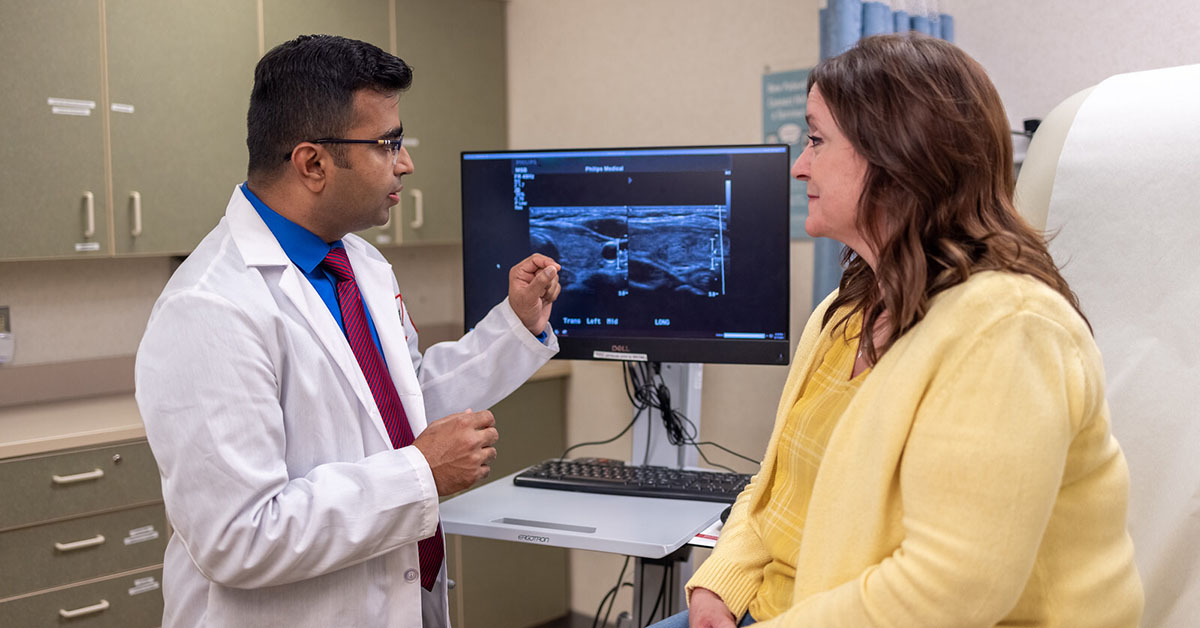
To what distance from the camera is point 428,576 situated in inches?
62.5

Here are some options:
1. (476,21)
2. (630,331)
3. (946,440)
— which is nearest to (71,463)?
(630,331)

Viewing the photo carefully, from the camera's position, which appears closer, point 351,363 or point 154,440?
point 154,440

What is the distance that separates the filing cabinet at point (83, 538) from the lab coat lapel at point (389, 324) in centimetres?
104

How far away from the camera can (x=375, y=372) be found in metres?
1.54

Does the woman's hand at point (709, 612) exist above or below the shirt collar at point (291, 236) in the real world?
below

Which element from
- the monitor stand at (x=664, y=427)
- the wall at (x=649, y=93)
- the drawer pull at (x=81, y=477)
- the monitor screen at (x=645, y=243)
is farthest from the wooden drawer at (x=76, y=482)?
the wall at (x=649, y=93)

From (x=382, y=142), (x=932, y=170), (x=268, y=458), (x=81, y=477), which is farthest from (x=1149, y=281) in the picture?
(x=81, y=477)

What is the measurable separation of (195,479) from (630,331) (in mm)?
977

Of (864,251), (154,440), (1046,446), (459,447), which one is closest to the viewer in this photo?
(1046,446)

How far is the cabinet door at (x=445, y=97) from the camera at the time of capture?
3.12 m

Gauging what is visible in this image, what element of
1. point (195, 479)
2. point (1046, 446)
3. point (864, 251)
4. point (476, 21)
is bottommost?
point (195, 479)

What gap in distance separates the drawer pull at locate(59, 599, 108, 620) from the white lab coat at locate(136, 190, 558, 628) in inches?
40.7

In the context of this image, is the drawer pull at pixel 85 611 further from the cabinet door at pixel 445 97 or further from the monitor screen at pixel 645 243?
the cabinet door at pixel 445 97

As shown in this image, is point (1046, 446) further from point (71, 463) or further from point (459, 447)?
point (71, 463)
